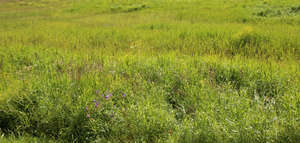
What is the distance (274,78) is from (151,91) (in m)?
1.95

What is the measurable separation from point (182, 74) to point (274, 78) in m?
1.43

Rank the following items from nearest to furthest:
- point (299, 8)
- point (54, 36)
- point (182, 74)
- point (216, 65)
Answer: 1. point (182, 74)
2. point (216, 65)
3. point (54, 36)
4. point (299, 8)

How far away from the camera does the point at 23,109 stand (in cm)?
319

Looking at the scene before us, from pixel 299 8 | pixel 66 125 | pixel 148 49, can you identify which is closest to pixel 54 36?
pixel 148 49

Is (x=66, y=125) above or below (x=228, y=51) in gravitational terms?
below

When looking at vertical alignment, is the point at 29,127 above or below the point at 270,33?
below

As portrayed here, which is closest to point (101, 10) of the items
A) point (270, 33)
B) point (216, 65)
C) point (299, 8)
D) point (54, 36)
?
point (54, 36)

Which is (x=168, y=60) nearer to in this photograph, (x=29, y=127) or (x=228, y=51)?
(x=228, y=51)

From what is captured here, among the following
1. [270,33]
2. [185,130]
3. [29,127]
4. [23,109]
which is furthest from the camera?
[270,33]

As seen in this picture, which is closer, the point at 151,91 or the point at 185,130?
the point at 185,130

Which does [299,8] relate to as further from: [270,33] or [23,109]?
[23,109]

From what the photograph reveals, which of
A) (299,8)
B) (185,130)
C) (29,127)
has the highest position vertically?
(299,8)

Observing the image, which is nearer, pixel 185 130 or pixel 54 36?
pixel 185 130

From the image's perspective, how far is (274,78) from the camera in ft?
11.5
